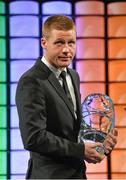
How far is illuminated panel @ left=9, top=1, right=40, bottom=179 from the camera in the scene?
328cm

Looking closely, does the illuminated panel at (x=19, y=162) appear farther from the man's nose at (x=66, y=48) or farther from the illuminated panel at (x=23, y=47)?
the man's nose at (x=66, y=48)

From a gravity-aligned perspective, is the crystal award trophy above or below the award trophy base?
above

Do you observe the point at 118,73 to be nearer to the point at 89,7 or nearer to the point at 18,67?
the point at 89,7

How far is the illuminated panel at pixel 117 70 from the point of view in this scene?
Result: 3.32 metres

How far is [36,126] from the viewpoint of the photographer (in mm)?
1473

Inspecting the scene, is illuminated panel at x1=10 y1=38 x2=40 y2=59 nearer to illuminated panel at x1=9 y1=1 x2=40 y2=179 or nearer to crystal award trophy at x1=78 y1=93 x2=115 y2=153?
illuminated panel at x1=9 y1=1 x2=40 y2=179

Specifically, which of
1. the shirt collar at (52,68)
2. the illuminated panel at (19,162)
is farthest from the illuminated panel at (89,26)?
the shirt collar at (52,68)

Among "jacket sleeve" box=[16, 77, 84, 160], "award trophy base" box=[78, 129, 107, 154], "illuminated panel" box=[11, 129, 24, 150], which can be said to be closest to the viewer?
"jacket sleeve" box=[16, 77, 84, 160]

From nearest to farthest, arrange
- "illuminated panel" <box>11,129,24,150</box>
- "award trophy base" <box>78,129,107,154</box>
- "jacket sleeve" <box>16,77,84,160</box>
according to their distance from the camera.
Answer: "jacket sleeve" <box>16,77,84,160</box>
"award trophy base" <box>78,129,107,154</box>
"illuminated panel" <box>11,129,24,150</box>

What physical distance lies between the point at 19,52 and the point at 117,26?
0.67 m

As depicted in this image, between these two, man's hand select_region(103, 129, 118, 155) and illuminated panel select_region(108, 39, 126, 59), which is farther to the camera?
illuminated panel select_region(108, 39, 126, 59)

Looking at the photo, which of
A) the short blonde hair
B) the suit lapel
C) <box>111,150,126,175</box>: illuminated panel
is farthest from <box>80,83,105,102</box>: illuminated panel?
the short blonde hair

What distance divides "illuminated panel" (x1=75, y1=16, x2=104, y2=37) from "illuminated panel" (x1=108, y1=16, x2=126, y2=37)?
54 mm

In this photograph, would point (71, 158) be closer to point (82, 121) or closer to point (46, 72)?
point (82, 121)
